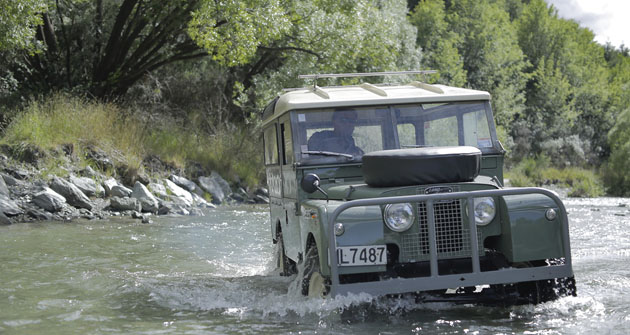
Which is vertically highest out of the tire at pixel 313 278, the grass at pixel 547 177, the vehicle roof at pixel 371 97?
the vehicle roof at pixel 371 97

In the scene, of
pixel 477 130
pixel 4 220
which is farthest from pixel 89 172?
pixel 477 130

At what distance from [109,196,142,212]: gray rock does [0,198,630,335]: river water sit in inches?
110

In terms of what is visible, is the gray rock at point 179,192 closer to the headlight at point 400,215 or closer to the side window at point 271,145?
the side window at point 271,145

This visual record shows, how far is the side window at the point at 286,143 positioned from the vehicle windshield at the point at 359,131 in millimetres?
235

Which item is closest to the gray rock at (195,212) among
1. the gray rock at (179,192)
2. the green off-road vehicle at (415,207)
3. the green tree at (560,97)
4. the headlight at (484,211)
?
the gray rock at (179,192)

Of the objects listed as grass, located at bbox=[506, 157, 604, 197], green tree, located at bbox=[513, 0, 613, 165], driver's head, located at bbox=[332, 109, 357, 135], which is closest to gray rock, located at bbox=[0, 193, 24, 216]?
driver's head, located at bbox=[332, 109, 357, 135]

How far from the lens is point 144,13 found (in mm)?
22172

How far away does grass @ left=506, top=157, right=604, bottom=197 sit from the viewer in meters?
30.1

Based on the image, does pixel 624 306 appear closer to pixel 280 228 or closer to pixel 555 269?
pixel 555 269

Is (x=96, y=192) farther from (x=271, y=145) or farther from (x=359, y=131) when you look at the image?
(x=359, y=131)

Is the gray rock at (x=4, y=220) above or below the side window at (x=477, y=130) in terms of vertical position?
below

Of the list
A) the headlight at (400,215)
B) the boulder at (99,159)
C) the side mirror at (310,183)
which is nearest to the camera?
the headlight at (400,215)

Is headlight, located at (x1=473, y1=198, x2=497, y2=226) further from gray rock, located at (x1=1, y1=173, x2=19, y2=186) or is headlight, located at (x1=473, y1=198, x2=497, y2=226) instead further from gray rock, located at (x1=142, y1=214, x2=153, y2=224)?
gray rock, located at (x1=1, y1=173, x2=19, y2=186)

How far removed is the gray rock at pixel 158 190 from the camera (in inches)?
715
